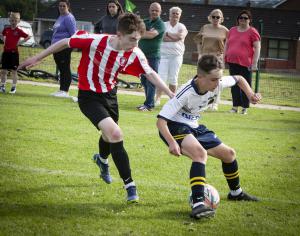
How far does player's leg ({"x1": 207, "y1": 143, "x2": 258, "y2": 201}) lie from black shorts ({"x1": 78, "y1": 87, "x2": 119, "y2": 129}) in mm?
1096

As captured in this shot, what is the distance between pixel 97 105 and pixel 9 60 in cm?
871

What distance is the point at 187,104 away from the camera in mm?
5566

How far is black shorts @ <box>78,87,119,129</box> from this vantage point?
584cm

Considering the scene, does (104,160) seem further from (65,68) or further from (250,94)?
(65,68)

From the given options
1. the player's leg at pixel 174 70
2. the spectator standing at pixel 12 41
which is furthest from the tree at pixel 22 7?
the player's leg at pixel 174 70

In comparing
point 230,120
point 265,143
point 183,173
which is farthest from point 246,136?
point 183,173

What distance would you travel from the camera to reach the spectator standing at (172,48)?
1307 cm

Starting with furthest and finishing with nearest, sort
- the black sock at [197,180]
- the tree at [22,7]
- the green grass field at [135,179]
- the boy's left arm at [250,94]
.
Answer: the tree at [22,7] → the boy's left arm at [250,94] → the black sock at [197,180] → the green grass field at [135,179]

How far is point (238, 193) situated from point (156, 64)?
7.22 meters

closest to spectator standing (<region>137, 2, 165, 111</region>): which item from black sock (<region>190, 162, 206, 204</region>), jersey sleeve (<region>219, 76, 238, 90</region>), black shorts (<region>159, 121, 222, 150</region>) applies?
jersey sleeve (<region>219, 76, 238, 90</region>)

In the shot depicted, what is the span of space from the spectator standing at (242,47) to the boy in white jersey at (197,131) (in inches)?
278

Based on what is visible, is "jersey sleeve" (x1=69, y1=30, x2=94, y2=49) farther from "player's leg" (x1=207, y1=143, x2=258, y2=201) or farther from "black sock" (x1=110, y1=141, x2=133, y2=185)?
"player's leg" (x1=207, y1=143, x2=258, y2=201)

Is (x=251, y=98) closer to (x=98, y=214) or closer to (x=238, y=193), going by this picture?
(x=238, y=193)

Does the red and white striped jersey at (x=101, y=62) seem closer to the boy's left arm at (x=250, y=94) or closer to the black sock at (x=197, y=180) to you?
the boy's left arm at (x=250, y=94)
